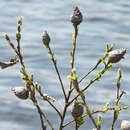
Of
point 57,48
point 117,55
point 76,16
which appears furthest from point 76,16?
point 57,48

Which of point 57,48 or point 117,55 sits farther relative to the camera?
point 57,48

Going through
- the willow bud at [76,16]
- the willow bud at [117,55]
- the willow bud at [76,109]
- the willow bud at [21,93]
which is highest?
the willow bud at [76,16]

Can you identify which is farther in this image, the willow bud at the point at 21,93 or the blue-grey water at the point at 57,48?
the blue-grey water at the point at 57,48

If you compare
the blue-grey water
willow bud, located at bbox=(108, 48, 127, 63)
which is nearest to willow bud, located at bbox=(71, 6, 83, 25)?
willow bud, located at bbox=(108, 48, 127, 63)

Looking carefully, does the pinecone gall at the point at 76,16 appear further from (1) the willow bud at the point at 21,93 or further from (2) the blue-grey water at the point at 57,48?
(2) the blue-grey water at the point at 57,48

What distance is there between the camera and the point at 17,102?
14.8 ft

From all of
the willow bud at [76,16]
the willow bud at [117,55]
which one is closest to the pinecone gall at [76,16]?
the willow bud at [76,16]

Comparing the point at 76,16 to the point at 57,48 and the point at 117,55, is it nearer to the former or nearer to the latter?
the point at 117,55

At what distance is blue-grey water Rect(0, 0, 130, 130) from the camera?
4340 millimetres

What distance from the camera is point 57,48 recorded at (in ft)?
17.6

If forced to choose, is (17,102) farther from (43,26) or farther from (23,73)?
(23,73)

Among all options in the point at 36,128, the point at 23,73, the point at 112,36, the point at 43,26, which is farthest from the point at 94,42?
the point at 23,73

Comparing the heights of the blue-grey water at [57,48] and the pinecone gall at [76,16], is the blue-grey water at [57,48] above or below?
above

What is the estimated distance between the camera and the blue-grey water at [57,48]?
4340 millimetres
